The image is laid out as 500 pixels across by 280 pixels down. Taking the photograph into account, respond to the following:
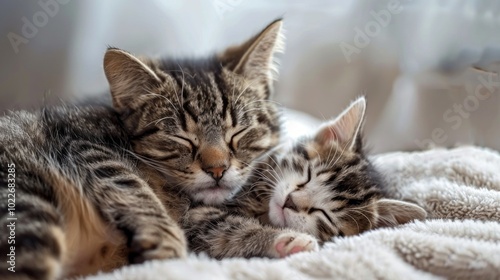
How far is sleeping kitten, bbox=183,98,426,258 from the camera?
1281mm

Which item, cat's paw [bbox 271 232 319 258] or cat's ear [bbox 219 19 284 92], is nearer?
cat's paw [bbox 271 232 319 258]

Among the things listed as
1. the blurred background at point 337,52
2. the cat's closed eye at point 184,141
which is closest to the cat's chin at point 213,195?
the cat's closed eye at point 184,141

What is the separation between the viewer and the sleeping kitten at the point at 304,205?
128cm

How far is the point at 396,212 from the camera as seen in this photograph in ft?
4.63

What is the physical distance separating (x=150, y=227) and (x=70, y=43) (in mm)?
1049

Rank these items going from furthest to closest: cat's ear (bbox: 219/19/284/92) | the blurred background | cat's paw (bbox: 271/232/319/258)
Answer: the blurred background < cat's ear (bbox: 219/19/284/92) < cat's paw (bbox: 271/232/319/258)

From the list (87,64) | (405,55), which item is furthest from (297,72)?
(87,64)

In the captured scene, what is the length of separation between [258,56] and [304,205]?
52 cm

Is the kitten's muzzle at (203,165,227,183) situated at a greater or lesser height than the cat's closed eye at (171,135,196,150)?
lesser

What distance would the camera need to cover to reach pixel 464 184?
1.61m

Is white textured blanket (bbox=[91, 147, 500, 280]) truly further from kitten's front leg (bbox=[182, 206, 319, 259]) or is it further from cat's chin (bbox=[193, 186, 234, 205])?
cat's chin (bbox=[193, 186, 234, 205])

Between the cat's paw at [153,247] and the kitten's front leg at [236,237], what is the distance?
0.66 ft

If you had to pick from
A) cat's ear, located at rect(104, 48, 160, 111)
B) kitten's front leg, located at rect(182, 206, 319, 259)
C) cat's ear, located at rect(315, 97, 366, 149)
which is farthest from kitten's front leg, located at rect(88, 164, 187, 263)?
cat's ear, located at rect(315, 97, 366, 149)

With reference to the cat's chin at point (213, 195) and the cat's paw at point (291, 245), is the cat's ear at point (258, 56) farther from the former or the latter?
the cat's paw at point (291, 245)
